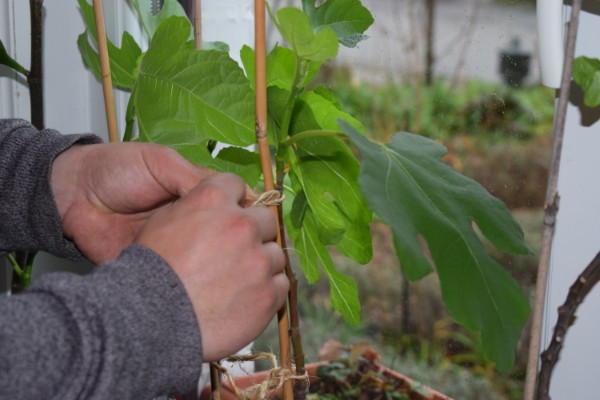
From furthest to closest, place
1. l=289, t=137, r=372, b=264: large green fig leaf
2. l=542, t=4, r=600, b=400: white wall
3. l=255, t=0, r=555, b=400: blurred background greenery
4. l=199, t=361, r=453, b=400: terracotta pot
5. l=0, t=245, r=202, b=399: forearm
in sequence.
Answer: l=199, t=361, r=453, b=400: terracotta pot < l=255, t=0, r=555, b=400: blurred background greenery < l=542, t=4, r=600, b=400: white wall < l=289, t=137, r=372, b=264: large green fig leaf < l=0, t=245, r=202, b=399: forearm

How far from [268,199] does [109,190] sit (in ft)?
0.61

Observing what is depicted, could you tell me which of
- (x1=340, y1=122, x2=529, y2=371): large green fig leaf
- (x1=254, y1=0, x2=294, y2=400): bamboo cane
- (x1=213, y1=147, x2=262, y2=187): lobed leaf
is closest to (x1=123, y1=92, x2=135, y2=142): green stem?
(x1=213, y1=147, x2=262, y2=187): lobed leaf

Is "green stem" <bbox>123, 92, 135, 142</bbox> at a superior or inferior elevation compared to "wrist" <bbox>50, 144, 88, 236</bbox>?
superior

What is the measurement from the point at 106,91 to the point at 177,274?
0.37m

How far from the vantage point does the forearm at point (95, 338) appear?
17.3 inches

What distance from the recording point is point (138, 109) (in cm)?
73

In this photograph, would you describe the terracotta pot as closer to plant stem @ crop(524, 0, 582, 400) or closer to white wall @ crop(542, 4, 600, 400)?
white wall @ crop(542, 4, 600, 400)

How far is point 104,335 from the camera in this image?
1.44 ft

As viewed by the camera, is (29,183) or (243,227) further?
(29,183)

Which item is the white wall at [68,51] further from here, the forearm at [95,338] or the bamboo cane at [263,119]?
the forearm at [95,338]

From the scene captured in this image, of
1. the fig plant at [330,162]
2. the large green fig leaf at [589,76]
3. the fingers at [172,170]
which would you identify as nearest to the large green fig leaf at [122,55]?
the fig plant at [330,162]

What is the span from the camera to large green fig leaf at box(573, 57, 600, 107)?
66 cm

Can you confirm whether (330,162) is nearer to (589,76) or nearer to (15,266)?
(589,76)

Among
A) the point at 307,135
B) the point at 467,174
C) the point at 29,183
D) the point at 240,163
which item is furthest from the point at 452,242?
the point at 467,174
